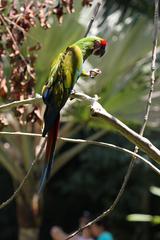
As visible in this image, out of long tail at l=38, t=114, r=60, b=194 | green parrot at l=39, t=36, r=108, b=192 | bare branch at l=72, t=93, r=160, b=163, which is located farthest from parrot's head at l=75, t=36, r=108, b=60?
bare branch at l=72, t=93, r=160, b=163

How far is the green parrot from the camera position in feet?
5.57

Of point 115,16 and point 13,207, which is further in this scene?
point 13,207

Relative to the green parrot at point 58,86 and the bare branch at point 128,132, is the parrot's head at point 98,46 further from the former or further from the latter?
the bare branch at point 128,132

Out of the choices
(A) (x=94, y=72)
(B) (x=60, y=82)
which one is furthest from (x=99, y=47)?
(B) (x=60, y=82)

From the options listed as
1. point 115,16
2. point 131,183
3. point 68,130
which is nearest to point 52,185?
point 131,183

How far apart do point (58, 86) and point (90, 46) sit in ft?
1.05

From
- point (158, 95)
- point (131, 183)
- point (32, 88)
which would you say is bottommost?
point (131, 183)

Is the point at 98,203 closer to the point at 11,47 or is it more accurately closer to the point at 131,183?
the point at 131,183

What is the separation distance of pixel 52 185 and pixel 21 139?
3231 mm

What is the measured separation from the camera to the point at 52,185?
8.95 metres

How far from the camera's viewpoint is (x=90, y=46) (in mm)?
2129

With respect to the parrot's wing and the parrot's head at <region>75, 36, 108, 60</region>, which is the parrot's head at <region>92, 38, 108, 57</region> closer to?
the parrot's head at <region>75, 36, 108, 60</region>

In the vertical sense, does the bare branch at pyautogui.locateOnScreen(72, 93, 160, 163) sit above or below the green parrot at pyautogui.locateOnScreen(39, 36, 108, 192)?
above

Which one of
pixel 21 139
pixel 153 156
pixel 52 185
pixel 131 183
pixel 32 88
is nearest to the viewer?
pixel 153 156
